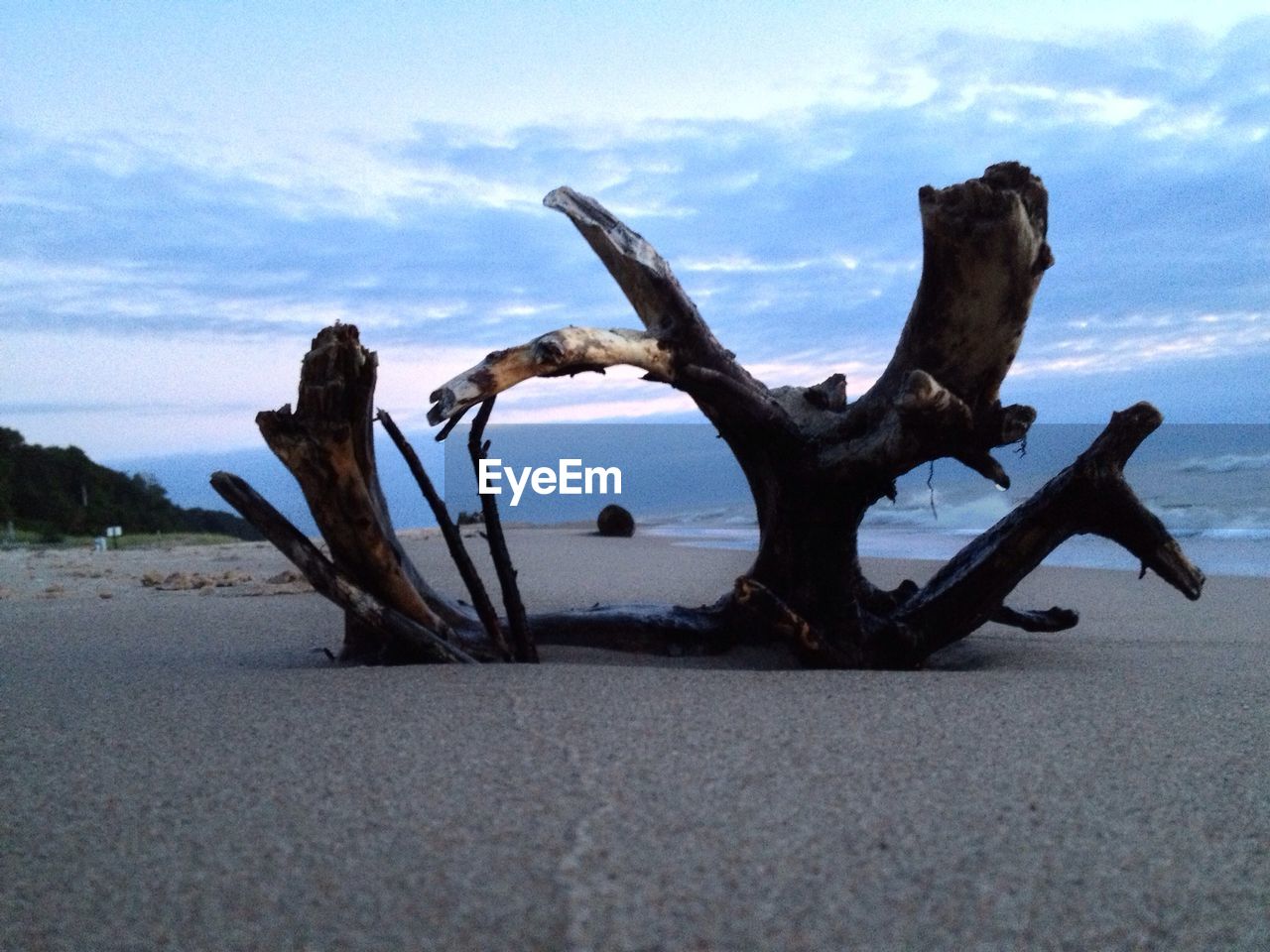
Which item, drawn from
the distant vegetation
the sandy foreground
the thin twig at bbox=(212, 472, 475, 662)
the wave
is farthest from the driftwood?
the wave

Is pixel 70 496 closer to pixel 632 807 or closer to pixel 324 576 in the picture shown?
pixel 324 576

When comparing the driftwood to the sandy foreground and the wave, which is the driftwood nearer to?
the sandy foreground

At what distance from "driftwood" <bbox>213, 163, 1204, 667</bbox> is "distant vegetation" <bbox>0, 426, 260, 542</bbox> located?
10650 mm

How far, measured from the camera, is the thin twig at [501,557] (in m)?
3.29

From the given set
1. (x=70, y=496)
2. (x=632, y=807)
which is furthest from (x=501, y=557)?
(x=70, y=496)

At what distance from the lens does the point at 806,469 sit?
3.71 metres

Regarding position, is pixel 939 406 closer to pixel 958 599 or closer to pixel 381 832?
pixel 958 599

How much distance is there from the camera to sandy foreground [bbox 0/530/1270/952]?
5.24 ft

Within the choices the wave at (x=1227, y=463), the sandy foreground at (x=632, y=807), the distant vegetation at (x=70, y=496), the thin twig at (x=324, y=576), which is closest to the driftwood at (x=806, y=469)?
the thin twig at (x=324, y=576)

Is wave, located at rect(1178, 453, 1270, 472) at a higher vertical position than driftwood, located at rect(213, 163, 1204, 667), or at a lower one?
higher

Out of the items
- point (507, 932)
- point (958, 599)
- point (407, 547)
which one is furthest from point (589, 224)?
point (407, 547)

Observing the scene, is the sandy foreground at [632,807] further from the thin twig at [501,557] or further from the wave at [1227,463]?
the wave at [1227,463]

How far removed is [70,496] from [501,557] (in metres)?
12.6

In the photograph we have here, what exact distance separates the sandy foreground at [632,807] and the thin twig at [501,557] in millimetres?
265
